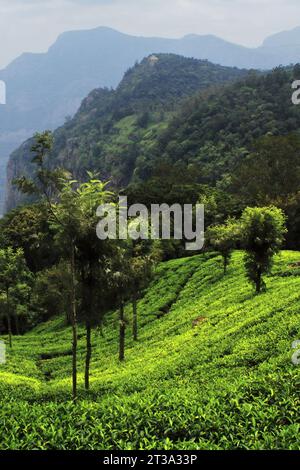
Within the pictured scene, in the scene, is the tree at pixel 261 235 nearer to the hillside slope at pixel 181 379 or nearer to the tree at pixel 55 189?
the hillside slope at pixel 181 379

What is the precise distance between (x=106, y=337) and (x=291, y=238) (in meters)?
39.8

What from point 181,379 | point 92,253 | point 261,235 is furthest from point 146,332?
point 92,253

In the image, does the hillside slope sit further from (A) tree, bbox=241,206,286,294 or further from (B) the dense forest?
(A) tree, bbox=241,206,286,294

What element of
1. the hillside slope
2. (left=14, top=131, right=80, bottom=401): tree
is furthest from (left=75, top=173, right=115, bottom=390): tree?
the hillside slope

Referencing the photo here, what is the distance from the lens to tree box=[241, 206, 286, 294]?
42.4 meters

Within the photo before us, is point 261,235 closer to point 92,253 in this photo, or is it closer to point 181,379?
point 181,379

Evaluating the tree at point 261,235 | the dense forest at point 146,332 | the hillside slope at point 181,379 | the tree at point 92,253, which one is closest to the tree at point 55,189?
Result: the dense forest at point 146,332

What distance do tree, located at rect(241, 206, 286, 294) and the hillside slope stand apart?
7.93 ft

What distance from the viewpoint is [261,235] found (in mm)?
42531

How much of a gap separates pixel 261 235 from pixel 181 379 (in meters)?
19.8

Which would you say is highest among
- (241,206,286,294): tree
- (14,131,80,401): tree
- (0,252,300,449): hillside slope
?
(14,131,80,401): tree

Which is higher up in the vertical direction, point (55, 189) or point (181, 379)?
point (55, 189)

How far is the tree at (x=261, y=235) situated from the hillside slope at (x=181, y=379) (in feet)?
7.93

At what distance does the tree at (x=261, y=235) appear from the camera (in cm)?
4244
